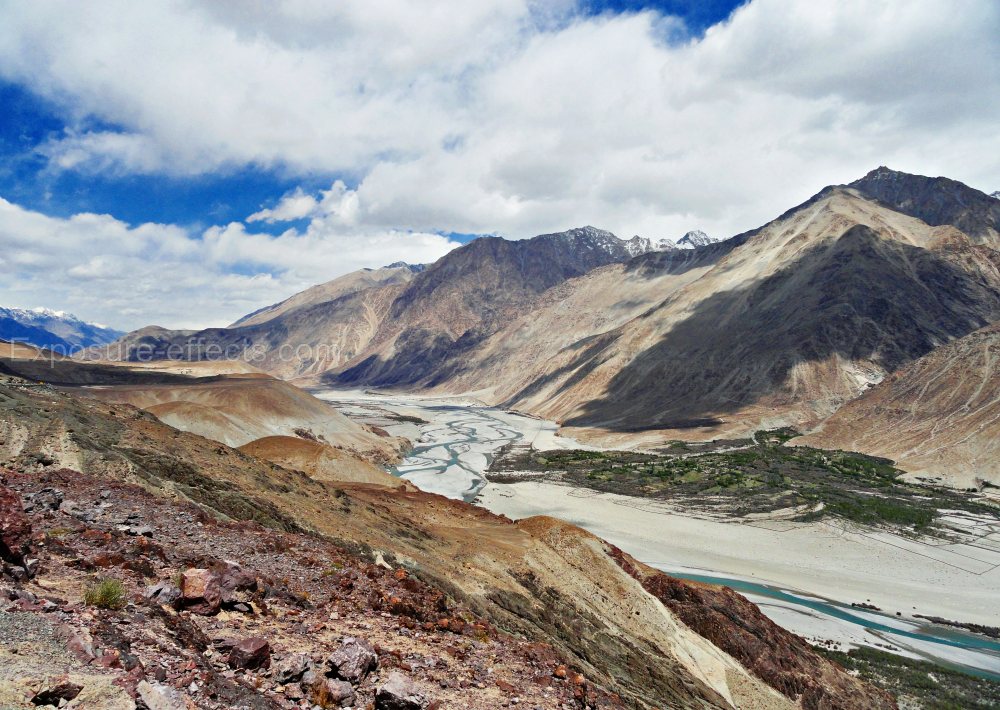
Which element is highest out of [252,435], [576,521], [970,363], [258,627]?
[970,363]

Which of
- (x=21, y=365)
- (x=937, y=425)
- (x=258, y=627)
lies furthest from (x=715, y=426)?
(x=21, y=365)

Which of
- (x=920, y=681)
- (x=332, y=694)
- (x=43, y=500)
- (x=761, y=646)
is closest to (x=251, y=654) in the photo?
(x=332, y=694)

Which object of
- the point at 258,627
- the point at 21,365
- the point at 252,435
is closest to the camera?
the point at 258,627

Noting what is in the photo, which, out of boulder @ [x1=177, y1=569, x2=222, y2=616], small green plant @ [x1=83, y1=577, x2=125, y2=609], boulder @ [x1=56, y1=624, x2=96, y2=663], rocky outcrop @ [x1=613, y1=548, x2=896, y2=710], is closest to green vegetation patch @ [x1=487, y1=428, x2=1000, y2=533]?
rocky outcrop @ [x1=613, y1=548, x2=896, y2=710]

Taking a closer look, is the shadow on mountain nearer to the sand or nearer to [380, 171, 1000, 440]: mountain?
[380, 171, 1000, 440]: mountain

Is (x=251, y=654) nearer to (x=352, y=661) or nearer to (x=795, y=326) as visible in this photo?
(x=352, y=661)

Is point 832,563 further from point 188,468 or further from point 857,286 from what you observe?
point 857,286
